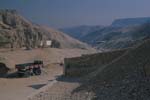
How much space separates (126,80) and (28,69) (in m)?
14.7

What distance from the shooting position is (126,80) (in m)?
13.8

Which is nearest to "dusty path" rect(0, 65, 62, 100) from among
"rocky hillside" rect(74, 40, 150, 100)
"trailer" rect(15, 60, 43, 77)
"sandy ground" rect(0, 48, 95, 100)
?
"sandy ground" rect(0, 48, 95, 100)

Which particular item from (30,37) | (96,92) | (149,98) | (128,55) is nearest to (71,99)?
(96,92)

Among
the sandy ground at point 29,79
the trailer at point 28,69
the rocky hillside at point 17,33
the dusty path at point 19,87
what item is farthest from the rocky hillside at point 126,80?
the rocky hillside at point 17,33

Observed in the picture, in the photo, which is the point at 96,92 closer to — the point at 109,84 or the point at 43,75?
the point at 109,84

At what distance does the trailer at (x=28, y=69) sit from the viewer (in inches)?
1051

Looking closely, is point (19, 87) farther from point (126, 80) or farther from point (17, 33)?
point (17, 33)

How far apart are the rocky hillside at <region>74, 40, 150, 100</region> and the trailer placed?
11272 millimetres

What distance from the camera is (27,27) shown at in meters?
73.6

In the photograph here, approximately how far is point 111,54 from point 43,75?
7.81 metres

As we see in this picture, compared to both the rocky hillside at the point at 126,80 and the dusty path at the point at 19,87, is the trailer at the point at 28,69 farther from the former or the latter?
the rocky hillside at the point at 126,80

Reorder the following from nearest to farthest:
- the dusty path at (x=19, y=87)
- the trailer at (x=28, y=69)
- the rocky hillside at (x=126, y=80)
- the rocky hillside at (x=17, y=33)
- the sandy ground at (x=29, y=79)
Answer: the rocky hillside at (x=126, y=80)
the dusty path at (x=19, y=87)
the sandy ground at (x=29, y=79)
the trailer at (x=28, y=69)
the rocky hillside at (x=17, y=33)

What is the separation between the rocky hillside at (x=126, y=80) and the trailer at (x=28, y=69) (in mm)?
11272

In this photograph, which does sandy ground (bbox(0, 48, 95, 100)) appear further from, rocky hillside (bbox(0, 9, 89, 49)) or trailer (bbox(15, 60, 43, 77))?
rocky hillside (bbox(0, 9, 89, 49))
